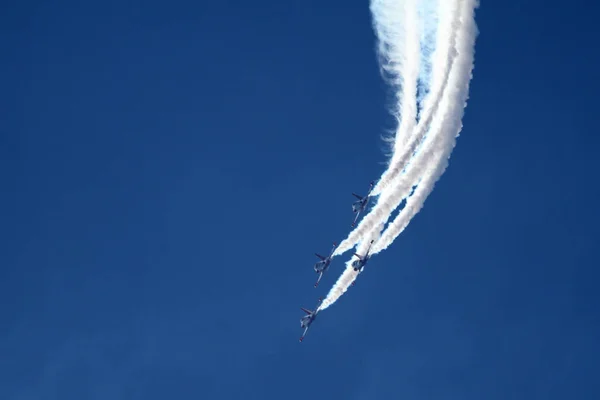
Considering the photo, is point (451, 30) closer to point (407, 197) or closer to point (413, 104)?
point (413, 104)

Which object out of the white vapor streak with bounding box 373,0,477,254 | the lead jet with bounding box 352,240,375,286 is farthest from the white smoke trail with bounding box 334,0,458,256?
the lead jet with bounding box 352,240,375,286

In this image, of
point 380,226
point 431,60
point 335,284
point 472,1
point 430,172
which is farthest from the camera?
point 335,284

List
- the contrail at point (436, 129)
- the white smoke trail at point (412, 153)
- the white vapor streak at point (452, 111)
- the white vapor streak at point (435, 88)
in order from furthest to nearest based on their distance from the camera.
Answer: the white smoke trail at point (412, 153) → the white vapor streak at point (435, 88) → the contrail at point (436, 129) → the white vapor streak at point (452, 111)

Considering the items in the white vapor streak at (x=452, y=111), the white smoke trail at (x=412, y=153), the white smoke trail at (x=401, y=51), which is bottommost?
the white vapor streak at (x=452, y=111)

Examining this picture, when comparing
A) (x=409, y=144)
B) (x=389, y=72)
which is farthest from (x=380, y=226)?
(x=389, y=72)

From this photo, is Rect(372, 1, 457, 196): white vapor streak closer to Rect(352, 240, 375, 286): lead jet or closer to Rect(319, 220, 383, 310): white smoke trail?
Rect(319, 220, 383, 310): white smoke trail

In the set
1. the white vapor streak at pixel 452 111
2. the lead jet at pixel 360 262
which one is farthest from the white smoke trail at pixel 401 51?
the lead jet at pixel 360 262

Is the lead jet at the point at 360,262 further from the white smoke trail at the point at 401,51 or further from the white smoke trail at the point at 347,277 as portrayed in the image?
the white smoke trail at the point at 401,51

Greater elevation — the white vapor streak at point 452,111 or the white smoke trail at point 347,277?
the white smoke trail at point 347,277
